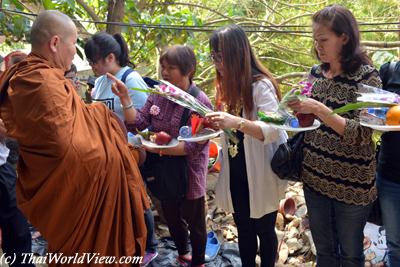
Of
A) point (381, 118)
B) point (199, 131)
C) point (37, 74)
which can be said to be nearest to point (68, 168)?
point (37, 74)

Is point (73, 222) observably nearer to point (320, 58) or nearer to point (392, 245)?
point (320, 58)

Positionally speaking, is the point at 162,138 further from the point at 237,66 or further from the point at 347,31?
the point at 347,31

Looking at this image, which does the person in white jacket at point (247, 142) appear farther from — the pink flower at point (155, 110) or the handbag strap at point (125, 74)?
the handbag strap at point (125, 74)

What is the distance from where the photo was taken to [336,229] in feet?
5.70

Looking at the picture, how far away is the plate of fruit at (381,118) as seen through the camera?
1.42 m

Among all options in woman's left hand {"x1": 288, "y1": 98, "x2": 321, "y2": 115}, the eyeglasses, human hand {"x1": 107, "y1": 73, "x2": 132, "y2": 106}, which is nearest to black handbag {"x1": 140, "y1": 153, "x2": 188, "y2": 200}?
human hand {"x1": 107, "y1": 73, "x2": 132, "y2": 106}

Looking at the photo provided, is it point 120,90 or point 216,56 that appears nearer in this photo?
point 216,56

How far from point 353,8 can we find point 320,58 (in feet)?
12.3

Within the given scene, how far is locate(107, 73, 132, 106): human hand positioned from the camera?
6.84 feet

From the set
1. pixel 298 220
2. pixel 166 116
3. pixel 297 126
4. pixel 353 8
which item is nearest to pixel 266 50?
pixel 353 8

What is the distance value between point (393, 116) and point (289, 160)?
19.5 inches

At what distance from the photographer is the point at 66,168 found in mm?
1491

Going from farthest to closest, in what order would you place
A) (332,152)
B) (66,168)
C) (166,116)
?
(166,116)
(332,152)
(66,168)

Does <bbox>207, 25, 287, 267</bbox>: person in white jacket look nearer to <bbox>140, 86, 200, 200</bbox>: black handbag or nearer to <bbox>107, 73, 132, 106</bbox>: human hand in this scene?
<bbox>140, 86, 200, 200</bbox>: black handbag
